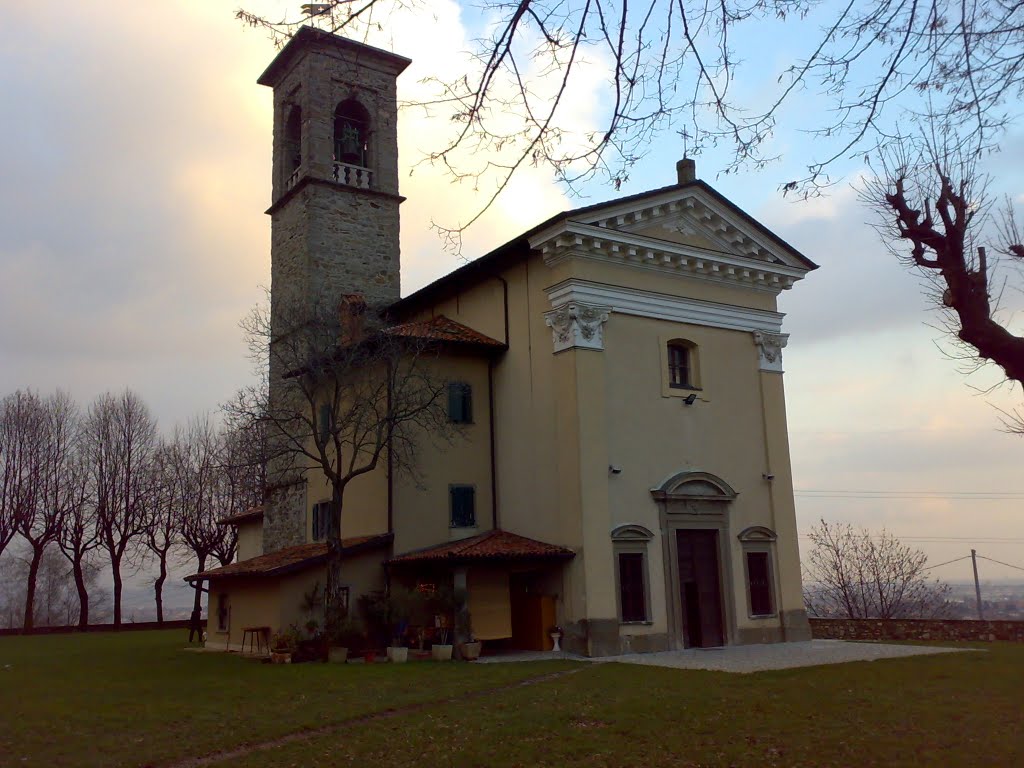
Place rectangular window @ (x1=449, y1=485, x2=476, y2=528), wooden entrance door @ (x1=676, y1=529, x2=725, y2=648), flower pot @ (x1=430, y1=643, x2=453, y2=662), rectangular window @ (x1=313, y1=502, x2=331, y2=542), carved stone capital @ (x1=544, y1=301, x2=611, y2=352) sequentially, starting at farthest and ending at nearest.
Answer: rectangular window @ (x1=313, y1=502, x2=331, y2=542) → rectangular window @ (x1=449, y1=485, x2=476, y2=528) → wooden entrance door @ (x1=676, y1=529, x2=725, y2=648) → carved stone capital @ (x1=544, y1=301, x2=611, y2=352) → flower pot @ (x1=430, y1=643, x2=453, y2=662)

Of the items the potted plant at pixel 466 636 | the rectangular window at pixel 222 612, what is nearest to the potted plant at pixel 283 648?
the potted plant at pixel 466 636

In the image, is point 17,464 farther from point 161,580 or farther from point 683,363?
point 683,363

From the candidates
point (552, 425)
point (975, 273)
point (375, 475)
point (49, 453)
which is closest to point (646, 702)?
point (975, 273)

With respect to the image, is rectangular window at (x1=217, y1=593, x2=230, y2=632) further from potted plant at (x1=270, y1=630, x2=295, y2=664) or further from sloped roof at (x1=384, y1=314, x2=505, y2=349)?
sloped roof at (x1=384, y1=314, x2=505, y2=349)

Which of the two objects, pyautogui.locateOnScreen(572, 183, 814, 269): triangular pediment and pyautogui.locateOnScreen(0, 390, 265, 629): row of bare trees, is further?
pyautogui.locateOnScreen(0, 390, 265, 629): row of bare trees

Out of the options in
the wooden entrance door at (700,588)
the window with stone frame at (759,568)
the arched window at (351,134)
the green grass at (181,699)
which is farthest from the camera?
the arched window at (351,134)

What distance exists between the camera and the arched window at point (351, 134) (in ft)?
94.2

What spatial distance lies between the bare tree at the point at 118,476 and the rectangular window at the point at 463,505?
22.8 meters

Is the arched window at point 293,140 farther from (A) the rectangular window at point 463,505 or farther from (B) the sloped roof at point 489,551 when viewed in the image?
(B) the sloped roof at point 489,551

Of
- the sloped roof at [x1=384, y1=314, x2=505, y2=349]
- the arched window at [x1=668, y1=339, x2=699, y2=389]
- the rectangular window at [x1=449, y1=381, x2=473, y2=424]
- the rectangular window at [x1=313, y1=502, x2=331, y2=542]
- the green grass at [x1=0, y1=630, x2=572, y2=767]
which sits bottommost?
the green grass at [x1=0, y1=630, x2=572, y2=767]

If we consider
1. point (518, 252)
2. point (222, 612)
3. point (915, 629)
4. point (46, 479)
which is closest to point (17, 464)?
point (46, 479)

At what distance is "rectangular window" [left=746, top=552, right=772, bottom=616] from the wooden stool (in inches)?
430

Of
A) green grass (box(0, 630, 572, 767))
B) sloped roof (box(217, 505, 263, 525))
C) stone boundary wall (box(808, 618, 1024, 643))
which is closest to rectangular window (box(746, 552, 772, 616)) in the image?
stone boundary wall (box(808, 618, 1024, 643))

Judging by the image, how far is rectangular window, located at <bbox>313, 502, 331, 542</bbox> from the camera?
2342 cm
